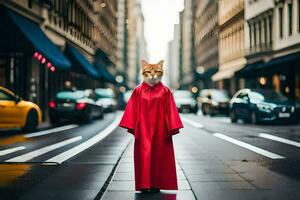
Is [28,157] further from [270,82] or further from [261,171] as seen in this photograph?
[270,82]

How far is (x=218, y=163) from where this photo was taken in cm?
940

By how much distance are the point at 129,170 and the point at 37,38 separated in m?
17.6

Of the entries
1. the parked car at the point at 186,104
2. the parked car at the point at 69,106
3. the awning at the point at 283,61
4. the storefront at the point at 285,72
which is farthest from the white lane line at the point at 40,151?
the parked car at the point at 186,104

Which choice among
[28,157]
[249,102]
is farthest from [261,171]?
[249,102]

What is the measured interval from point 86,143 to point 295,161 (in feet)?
19.2

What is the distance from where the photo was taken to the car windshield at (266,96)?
888 inches

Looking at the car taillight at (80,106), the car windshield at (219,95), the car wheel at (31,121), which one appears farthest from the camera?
the car windshield at (219,95)

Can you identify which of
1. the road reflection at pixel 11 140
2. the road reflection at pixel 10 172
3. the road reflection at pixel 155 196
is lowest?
the road reflection at pixel 155 196

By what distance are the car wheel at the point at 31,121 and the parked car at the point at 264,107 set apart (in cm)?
925

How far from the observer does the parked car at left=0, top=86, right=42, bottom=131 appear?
16.1m

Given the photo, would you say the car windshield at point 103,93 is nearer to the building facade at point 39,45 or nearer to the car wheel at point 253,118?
the building facade at point 39,45

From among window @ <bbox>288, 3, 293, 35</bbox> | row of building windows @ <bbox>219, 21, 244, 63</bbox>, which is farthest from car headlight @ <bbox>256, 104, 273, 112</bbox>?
row of building windows @ <bbox>219, 21, 244, 63</bbox>

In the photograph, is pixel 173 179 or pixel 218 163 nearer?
pixel 173 179

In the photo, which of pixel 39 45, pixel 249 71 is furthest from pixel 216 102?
pixel 39 45
